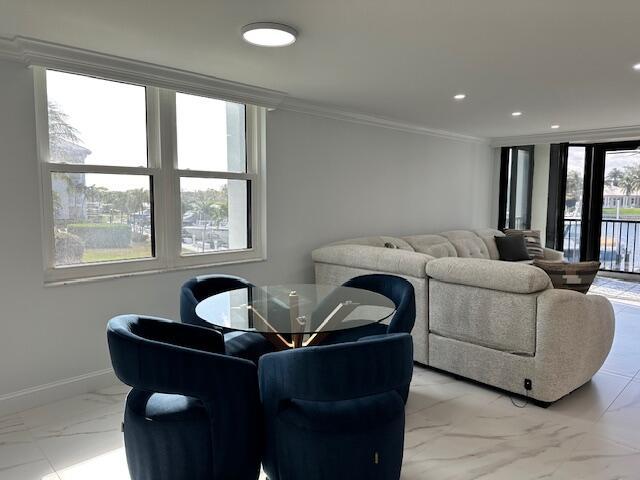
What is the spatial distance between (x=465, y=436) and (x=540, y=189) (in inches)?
242

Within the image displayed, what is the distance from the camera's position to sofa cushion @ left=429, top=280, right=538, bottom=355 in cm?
287

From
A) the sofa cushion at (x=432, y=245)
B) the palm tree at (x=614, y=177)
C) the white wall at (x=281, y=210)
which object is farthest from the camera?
the palm tree at (x=614, y=177)

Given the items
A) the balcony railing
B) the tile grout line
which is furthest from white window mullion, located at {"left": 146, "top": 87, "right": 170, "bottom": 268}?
the balcony railing

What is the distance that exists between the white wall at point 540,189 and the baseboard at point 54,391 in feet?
22.5

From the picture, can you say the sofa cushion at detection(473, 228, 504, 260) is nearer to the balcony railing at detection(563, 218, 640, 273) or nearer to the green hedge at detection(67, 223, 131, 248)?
the balcony railing at detection(563, 218, 640, 273)

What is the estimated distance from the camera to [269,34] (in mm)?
2473

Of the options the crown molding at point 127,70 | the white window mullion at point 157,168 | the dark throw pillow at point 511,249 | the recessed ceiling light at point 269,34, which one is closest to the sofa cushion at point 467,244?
the dark throw pillow at point 511,249

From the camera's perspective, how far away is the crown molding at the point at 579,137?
5.82 meters

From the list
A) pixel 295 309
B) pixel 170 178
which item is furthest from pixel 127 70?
pixel 295 309

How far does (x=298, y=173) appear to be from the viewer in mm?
4383

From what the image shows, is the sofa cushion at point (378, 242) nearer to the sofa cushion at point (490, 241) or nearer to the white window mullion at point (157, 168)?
the white window mullion at point (157, 168)

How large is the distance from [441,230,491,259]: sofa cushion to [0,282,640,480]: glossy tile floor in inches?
Result: 103

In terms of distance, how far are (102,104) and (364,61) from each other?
6.11ft

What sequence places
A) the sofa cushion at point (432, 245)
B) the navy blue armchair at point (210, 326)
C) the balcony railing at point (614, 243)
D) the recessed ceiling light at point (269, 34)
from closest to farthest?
the recessed ceiling light at point (269, 34)
the navy blue armchair at point (210, 326)
the sofa cushion at point (432, 245)
the balcony railing at point (614, 243)
